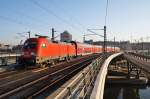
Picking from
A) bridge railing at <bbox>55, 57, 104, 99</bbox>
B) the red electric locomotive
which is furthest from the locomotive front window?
bridge railing at <bbox>55, 57, 104, 99</bbox>

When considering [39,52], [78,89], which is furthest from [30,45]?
[78,89]

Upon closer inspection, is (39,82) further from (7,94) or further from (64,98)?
(64,98)

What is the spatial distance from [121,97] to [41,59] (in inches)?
468

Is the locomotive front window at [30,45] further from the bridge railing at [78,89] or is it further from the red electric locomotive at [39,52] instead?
the bridge railing at [78,89]

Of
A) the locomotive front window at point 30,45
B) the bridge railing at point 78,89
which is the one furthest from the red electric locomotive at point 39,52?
the bridge railing at point 78,89

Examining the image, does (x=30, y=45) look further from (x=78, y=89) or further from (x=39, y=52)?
(x=78, y=89)

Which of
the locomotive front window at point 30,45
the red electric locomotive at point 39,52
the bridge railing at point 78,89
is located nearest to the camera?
the bridge railing at point 78,89

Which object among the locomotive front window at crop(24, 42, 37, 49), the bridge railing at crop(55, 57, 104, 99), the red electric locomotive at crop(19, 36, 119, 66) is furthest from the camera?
the locomotive front window at crop(24, 42, 37, 49)

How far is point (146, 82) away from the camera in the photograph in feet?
147

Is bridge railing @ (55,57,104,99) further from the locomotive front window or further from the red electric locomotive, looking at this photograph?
the locomotive front window

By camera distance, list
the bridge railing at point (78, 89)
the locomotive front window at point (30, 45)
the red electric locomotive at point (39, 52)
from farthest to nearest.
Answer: the locomotive front window at point (30, 45) < the red electric locomotive at point (39, 52) < the bridge railing at point (78, 89)

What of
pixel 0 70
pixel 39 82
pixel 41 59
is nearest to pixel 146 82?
pixel 41 59

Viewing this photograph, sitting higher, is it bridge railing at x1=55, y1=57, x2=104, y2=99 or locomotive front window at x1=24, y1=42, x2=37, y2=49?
locomotive front window at x1=24, y1=42, x2=37, y2=49

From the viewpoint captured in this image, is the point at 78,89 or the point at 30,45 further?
the point at 30,45
